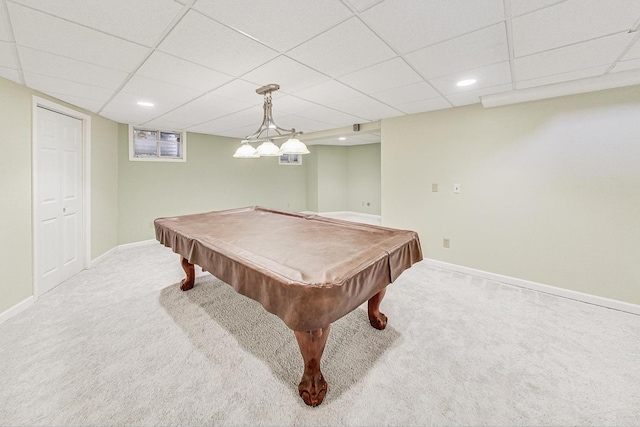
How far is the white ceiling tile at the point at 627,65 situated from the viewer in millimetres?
1976

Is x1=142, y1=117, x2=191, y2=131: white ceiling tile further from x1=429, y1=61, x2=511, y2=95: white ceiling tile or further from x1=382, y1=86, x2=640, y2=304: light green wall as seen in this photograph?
x1=429, y1=61, x2=511, y2=95: white ceiling tile

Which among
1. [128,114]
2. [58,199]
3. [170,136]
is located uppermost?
[170,136]

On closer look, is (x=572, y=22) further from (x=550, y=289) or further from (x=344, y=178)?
(x=344, y=178)

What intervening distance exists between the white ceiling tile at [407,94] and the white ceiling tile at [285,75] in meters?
0.81

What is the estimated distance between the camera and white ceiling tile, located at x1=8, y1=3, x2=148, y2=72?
55.2 inches

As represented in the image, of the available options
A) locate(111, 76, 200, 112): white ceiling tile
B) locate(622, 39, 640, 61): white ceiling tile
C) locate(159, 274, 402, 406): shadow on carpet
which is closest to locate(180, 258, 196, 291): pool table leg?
locate(159, 274, 402, 406): shadow on carpet

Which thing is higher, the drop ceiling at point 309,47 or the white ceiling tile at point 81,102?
the white ceiling tile at point 81,102

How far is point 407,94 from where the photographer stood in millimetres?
2783

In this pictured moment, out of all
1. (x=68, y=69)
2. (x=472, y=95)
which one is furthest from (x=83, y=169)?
(x=472, y=95)

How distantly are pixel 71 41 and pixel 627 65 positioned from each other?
4.13 meters

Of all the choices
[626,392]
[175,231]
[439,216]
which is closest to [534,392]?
[626,392]

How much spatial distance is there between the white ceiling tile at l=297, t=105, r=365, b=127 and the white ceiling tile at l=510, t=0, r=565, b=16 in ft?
7.19

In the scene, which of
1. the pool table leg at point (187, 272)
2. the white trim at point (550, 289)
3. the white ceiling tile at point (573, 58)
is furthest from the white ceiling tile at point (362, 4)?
the white trim at point (550, 289)

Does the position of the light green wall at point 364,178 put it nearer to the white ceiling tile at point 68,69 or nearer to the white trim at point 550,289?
the white trim at point 550,289
